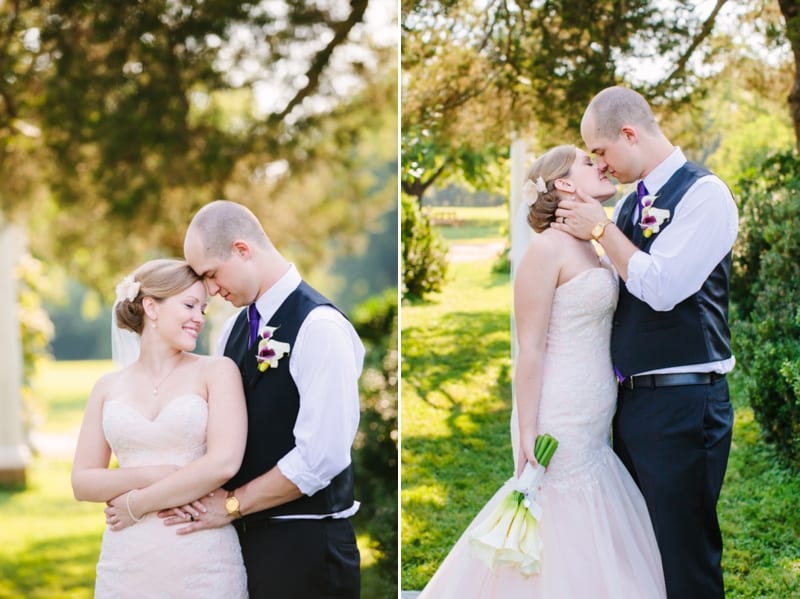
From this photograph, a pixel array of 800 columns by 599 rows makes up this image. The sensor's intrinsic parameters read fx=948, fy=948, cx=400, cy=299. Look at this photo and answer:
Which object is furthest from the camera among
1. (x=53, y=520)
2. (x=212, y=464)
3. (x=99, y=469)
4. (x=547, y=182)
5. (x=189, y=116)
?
(x=53, y=520)

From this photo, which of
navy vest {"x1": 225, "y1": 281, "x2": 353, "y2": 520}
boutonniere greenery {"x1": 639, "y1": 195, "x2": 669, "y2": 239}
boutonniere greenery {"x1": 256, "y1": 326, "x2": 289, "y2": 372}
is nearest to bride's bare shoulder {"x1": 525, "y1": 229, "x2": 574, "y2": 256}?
boutonniere greenery {"x1": 639, "y1": 195, "x2": 669, "y2": 239}

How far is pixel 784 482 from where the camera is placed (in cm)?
438

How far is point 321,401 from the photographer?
8.56ft

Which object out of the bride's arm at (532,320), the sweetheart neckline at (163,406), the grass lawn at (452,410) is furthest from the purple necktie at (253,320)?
the grass lawn at (452,410)

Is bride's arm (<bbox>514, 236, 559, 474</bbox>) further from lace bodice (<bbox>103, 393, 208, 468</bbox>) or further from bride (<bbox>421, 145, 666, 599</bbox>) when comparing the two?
lace bodice (<bbox>103, 393, 208, 468</bbox>)

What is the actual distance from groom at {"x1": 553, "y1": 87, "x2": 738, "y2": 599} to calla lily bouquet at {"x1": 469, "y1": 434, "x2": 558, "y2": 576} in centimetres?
27

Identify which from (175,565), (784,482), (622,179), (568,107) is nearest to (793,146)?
(568,107)

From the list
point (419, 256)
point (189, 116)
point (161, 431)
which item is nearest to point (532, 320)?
point (161, 431)

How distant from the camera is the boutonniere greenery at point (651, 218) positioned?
109 inches

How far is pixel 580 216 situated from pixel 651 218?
8.3 inches

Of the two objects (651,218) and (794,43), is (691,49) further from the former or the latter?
(651,218)

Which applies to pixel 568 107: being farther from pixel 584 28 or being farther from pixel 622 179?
pixel 622 179

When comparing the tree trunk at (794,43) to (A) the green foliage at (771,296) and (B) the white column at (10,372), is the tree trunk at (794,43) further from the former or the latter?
(B) the white column at (10,372)

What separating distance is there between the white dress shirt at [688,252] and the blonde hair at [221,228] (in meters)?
1.11
